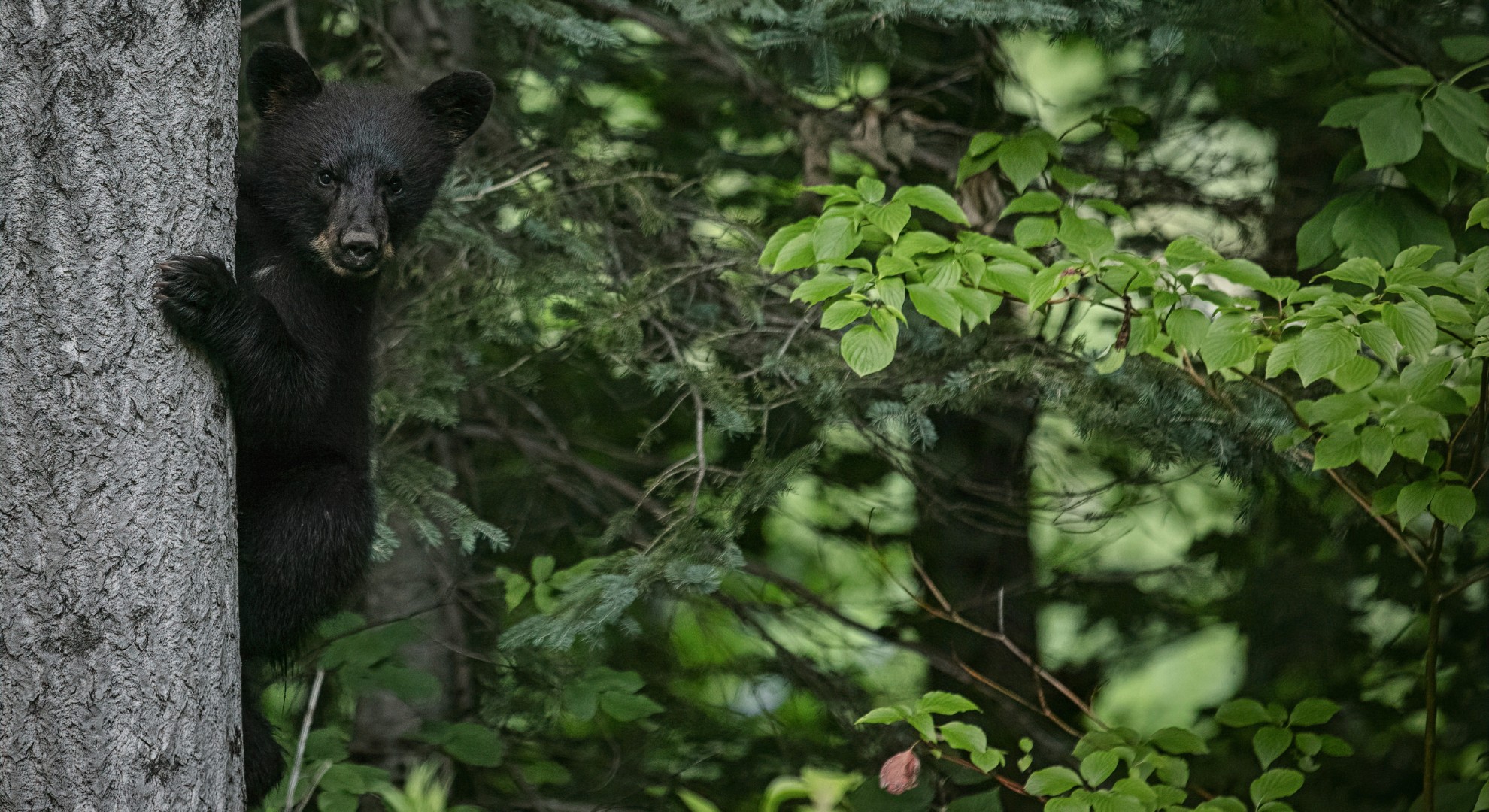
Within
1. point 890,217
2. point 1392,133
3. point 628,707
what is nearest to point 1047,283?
point 890,217

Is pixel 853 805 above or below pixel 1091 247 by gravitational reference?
below

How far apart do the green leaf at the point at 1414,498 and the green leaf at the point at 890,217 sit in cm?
142

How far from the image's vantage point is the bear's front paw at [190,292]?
6.98 feet

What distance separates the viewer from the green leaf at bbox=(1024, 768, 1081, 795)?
9.97ft

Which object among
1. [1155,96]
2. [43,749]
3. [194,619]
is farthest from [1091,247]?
[43,749]

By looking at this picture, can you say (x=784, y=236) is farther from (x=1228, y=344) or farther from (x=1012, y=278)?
(x=1228, y=344)

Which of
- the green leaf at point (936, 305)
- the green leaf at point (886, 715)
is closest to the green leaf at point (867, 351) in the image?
the green leaf at point (936, 305)

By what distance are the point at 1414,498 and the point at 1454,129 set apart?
98 centimetres

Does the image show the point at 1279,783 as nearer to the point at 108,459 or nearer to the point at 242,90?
the point at 108,459

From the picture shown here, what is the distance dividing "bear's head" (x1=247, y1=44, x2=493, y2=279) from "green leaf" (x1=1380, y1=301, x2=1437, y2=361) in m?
2.46

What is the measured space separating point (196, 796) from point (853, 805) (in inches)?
77.5

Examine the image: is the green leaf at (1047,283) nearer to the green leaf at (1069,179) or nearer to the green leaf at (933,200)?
the green leaf at (933,200)

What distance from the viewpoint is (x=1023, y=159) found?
11.4 ft

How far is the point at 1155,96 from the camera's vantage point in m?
4.17
